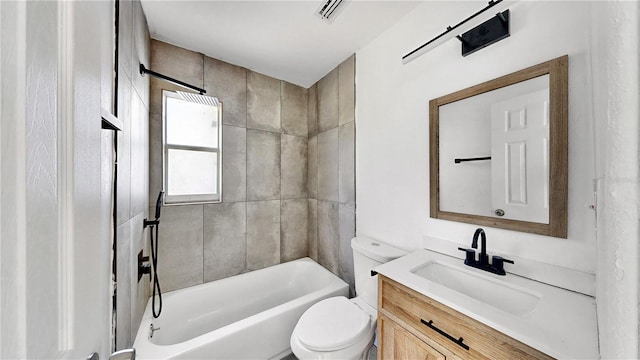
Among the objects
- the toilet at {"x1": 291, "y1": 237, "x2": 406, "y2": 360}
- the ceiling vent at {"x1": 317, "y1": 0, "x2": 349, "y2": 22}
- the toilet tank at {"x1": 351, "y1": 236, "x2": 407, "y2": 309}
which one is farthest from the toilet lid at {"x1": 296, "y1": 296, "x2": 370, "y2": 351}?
the ceiling vent at {"x1": 317, "y1": 0, "x2": 349, "y2": 22}

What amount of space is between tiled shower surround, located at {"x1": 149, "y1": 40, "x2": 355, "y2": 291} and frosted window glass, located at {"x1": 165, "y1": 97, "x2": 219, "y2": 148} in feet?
0.31

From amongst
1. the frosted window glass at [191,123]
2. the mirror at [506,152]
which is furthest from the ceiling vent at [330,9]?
the frosted window glass at [191,123]

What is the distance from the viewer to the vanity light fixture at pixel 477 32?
3.17ft

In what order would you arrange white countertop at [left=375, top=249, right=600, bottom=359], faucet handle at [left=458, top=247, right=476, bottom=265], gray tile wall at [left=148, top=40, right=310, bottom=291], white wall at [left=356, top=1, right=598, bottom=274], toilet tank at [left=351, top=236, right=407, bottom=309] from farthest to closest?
gray tile wall at [left=148, top=40, right=310, bottom=291] < toilet tank at [left=351, top=236, right=407, bottom=309] < faucet handle at [left=458, top=247, right=476, bottom=265] < white wall at [left=356, top=1, right=598, bottom=274] < white countertop at [left=375, top=249, right=600, bottom=359]

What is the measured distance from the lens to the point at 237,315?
2016mm

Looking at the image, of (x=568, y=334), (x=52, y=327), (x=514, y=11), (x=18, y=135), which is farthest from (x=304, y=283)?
(x=514, y=11)

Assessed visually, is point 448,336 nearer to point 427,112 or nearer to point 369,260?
point 369,260

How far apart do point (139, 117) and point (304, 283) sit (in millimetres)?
2059

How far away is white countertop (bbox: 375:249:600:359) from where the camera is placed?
0.64 m

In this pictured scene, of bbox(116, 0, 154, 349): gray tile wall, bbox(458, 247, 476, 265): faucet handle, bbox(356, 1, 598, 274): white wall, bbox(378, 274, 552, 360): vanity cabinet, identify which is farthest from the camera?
bbox(458, 247, 476, 265): faucet handle

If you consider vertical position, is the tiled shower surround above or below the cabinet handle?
above

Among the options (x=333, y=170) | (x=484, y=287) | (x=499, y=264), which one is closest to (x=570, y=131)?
(x=499, y=264)

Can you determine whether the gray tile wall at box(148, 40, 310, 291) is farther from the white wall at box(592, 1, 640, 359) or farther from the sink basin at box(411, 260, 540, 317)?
the white wall at box(592, 1, 640, 359)

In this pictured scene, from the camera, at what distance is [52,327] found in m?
0.29
